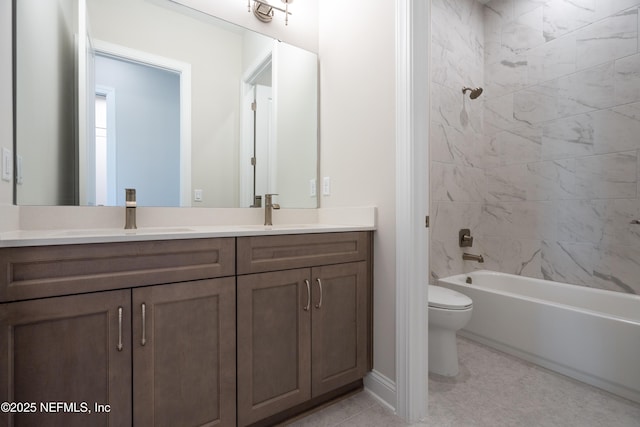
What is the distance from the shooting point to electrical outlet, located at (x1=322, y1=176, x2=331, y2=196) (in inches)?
74.7

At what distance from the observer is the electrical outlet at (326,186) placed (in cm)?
190

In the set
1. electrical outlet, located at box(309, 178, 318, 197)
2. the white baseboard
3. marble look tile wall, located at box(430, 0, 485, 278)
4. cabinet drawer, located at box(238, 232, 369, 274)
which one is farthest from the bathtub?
electrical outlet, located at box(309, 178, 318, 197)

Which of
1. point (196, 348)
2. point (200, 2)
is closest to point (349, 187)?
point (196, 348)

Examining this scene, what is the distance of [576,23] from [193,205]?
10.0ft

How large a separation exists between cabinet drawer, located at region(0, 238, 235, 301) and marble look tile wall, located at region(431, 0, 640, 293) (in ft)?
6.27

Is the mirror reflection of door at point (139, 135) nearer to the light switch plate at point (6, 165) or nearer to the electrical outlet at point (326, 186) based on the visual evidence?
the light switch plate at point (6, 165)

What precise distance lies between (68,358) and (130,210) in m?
0.68

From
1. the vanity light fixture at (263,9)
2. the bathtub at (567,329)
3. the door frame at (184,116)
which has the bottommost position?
the bathtub at (567,329)

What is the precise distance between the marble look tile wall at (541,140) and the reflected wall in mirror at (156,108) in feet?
4.26

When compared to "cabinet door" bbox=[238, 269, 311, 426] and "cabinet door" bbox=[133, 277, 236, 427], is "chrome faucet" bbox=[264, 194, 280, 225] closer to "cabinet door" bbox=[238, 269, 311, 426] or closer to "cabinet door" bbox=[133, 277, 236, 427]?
"cabinet door" bbox=[238, 269, 311, 426]

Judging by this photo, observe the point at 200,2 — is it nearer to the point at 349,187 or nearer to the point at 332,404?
the point at 349,187

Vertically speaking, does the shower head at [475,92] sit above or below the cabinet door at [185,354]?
above

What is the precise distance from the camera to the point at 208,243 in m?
1.12

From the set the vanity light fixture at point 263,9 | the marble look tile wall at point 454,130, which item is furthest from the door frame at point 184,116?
the marble look tile wall at point 454,130
